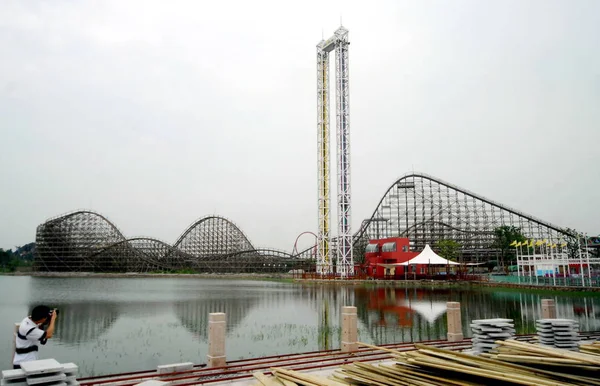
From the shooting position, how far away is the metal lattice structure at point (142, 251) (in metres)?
→ 58.3

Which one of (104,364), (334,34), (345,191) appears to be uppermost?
(334,34)

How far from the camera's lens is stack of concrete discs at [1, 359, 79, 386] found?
14.6 feet

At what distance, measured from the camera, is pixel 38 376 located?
4535 mm

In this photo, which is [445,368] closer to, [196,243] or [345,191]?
[345,191]

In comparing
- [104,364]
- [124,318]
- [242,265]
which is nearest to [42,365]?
[104,364]

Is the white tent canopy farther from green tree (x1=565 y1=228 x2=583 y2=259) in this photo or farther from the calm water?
green tree (x1=565 y1=228 x2=583 y2=259)

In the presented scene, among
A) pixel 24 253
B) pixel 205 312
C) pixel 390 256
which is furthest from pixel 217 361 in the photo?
pixel 24 253

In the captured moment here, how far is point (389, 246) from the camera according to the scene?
4250 cm

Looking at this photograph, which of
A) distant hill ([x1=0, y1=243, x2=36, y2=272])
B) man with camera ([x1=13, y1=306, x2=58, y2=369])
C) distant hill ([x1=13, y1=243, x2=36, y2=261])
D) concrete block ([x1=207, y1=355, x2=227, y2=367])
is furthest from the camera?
distant hill ([x1=13, y1=243, x2=36, y2=261])

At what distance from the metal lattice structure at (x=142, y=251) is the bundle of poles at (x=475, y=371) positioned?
5159 cm

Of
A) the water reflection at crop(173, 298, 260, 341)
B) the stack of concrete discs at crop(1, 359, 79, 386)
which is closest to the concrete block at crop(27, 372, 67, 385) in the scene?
the stack of concrete discs at crop(1, 359, 79, 386)

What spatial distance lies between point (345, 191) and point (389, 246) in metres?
7.27

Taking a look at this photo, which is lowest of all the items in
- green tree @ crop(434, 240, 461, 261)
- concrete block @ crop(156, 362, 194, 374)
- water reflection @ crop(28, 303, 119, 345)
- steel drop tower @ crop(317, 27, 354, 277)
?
water reflection @ crop(28, 303, 119, 345)

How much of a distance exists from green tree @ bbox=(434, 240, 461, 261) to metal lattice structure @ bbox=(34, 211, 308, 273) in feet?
67.5
